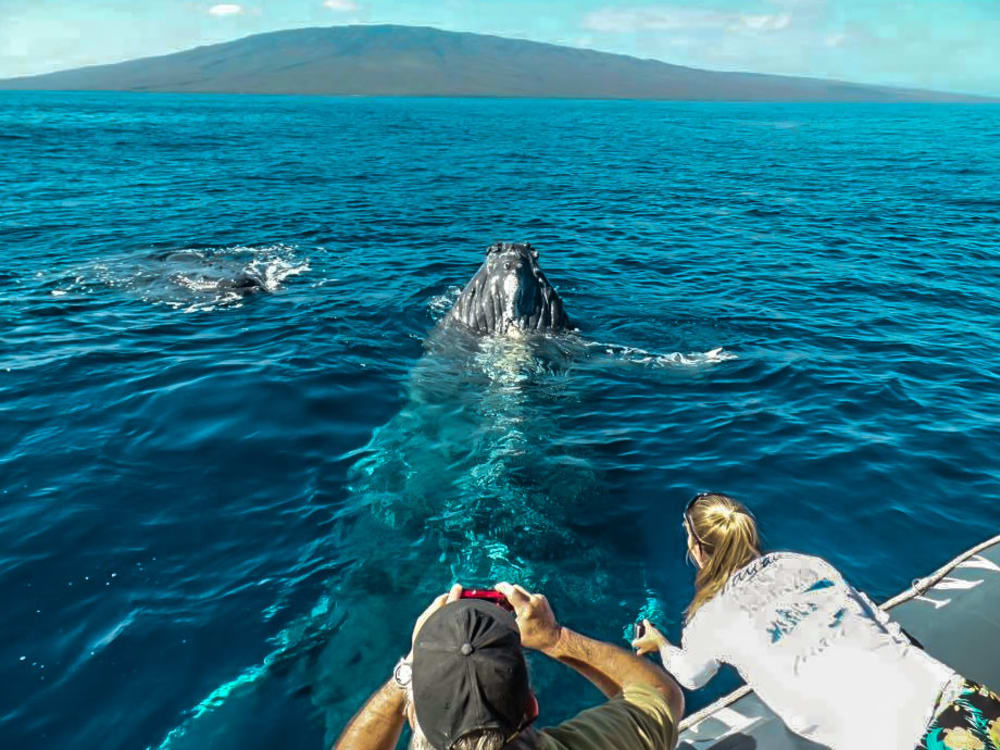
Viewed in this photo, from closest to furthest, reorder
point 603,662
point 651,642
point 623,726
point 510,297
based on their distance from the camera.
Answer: point 623,726 < point 603,662 < point 651,642 < point 510,297

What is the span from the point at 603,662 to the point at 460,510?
217 inches

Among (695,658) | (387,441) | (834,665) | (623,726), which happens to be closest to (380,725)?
(623,726)

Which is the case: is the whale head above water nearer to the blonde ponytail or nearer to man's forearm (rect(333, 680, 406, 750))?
the blonde ponytail

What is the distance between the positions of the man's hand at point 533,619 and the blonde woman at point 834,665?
1.16m

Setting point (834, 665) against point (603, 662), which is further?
point (603, 662)

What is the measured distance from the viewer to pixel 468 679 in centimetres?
286

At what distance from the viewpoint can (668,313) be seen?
743 inches

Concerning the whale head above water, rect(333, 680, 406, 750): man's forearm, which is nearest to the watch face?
rect(333, 680, 406, 750): man's forearm

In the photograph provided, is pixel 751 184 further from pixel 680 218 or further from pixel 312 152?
pixel 312 152

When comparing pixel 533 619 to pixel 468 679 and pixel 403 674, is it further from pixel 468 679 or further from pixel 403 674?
pixel 468 679

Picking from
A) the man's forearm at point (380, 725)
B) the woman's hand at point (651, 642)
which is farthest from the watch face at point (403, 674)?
the woman's hand at point (651, 642)

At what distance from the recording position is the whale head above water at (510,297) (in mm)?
14539

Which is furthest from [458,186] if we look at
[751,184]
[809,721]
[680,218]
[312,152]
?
[809,721]

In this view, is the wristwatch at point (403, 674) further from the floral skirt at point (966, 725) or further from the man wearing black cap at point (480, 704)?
the floral skirt at point (966, 725)
